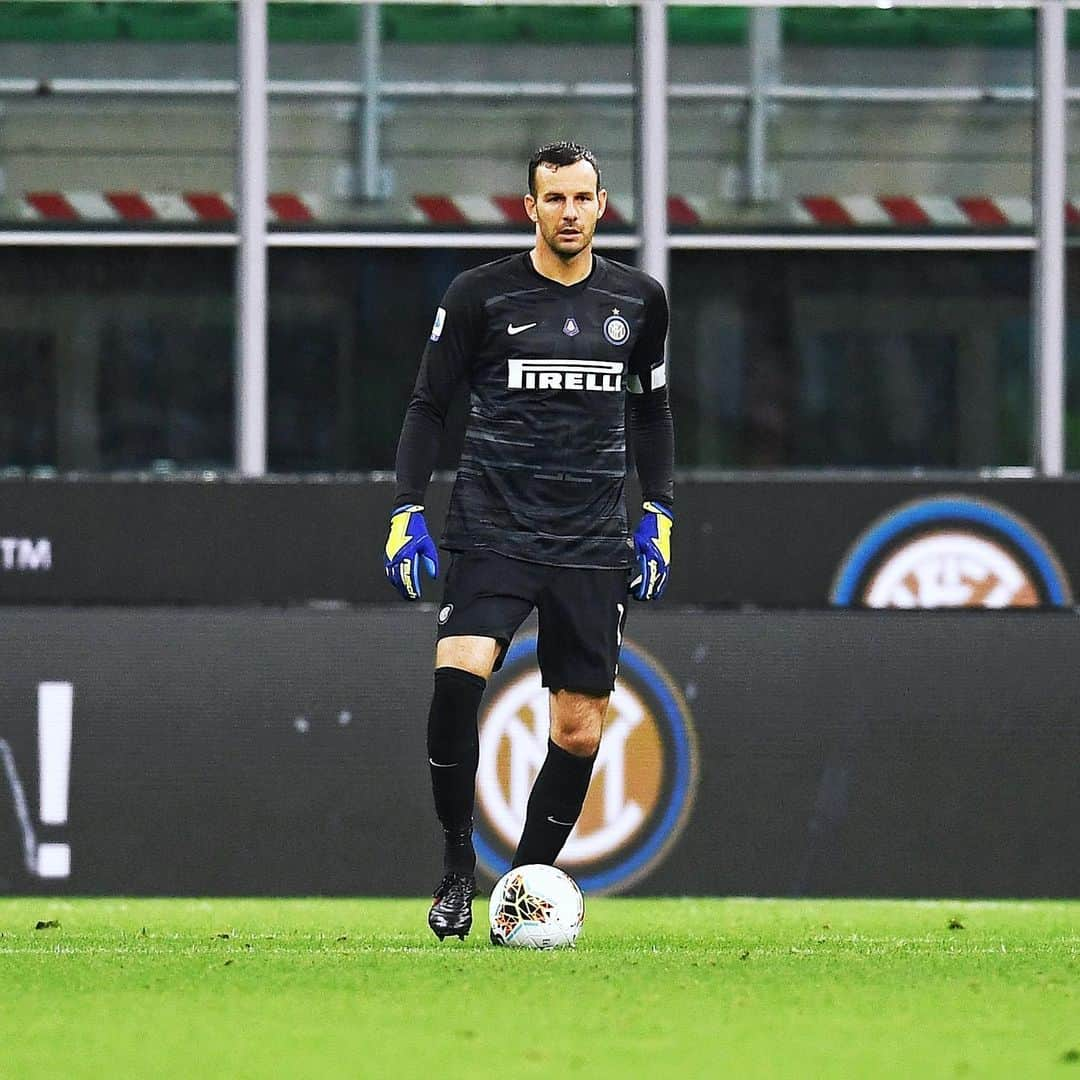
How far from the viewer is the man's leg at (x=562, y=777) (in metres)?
6.95

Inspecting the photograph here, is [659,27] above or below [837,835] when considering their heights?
above

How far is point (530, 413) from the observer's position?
687 centimetres

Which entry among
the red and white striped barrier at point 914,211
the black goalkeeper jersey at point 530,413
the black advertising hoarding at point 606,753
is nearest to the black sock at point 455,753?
the black goalkeeper jersey at point 530,413

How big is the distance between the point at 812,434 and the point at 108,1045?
541 cm

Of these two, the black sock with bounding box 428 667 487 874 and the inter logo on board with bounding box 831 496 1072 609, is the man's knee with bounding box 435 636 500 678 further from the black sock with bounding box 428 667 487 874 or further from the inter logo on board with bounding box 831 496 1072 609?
the inter logo on board with bounding box 831 496 1072 609

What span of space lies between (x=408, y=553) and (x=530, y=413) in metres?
0.46

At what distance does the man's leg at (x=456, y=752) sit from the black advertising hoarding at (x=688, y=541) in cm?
304

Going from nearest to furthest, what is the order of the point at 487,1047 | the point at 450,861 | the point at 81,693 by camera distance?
the point at 487,1047 < the point at 450,861 < the point at 81,693

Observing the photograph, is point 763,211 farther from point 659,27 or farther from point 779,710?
point 779,710

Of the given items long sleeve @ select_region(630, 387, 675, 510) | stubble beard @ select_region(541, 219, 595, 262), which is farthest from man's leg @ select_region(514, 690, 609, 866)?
stubble beard @ select_region(541, 219, 595, 262)

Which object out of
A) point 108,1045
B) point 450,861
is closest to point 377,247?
point 450,861

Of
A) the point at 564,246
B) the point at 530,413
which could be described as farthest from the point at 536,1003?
the point at 564,246

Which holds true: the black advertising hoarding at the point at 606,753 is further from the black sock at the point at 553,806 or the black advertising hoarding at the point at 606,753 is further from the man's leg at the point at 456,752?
the man's leg at the point at 456,752

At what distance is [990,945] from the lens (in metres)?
7.17
